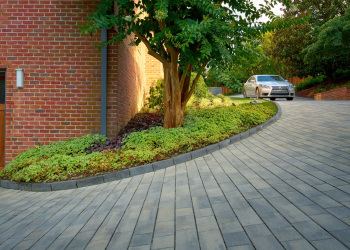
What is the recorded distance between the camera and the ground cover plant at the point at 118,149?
5547 mm

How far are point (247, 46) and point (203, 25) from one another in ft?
5.61

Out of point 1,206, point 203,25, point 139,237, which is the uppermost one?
point 203,25

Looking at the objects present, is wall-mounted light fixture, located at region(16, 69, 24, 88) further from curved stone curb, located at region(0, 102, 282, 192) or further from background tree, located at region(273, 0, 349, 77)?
background tree, located at region(273, 0, 349, 77)

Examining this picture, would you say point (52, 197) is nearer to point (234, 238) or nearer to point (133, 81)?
point (234, 238)

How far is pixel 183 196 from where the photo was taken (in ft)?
13.0

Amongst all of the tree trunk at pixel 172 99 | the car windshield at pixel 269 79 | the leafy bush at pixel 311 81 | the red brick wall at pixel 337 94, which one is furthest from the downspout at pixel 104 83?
the leafy bush at pixel 311 81

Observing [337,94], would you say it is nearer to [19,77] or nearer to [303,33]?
[303,33]

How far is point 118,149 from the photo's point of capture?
6355mm

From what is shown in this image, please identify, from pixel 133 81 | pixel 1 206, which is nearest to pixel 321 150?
pixel 1 206

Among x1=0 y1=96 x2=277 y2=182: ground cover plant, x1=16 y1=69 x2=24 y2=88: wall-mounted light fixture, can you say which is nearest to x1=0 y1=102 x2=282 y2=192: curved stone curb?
x1=0 y1=96 x2=277 y2=182: ground cover plant

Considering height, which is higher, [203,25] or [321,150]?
[203,25]

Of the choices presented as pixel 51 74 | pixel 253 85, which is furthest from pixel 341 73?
pixel 51 74

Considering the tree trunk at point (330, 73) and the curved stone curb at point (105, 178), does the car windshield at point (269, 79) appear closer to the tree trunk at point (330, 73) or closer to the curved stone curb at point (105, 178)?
the tree trunk at point (330, 73)

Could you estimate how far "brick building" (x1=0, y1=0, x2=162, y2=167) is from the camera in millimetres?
7285
